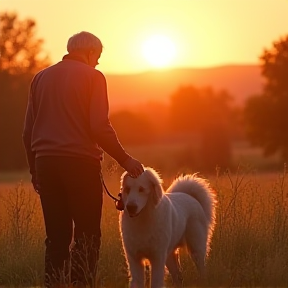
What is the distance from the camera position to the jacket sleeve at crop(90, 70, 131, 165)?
24.2 ft

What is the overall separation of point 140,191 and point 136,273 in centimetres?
83

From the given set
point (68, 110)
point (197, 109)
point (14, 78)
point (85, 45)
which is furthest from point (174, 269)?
point (197, 109)

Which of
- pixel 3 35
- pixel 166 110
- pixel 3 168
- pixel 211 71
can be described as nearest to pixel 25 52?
pixel 3 35

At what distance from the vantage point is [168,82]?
317ft

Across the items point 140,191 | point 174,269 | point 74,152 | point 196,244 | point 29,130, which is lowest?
point 174,269

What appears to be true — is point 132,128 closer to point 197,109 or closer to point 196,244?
point 197,109

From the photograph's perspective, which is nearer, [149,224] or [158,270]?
[149,224]

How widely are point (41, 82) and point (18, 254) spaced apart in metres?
2.67

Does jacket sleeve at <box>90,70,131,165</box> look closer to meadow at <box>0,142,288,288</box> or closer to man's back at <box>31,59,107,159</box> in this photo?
man's back at <box>31,59,107,159</box>

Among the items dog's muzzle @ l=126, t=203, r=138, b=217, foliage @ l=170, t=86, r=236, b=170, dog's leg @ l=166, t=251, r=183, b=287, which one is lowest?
dog's leg @ l=166, t=251, r=183, b=287

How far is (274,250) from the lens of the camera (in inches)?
375

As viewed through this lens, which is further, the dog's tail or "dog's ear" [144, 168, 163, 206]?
the dog's tail

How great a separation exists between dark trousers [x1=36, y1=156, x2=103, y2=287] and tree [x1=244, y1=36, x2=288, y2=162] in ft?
142

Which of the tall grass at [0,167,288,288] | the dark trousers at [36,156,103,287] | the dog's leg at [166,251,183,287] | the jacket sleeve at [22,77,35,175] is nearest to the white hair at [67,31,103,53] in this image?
the jacket sleeve at [22,77,35,175]
